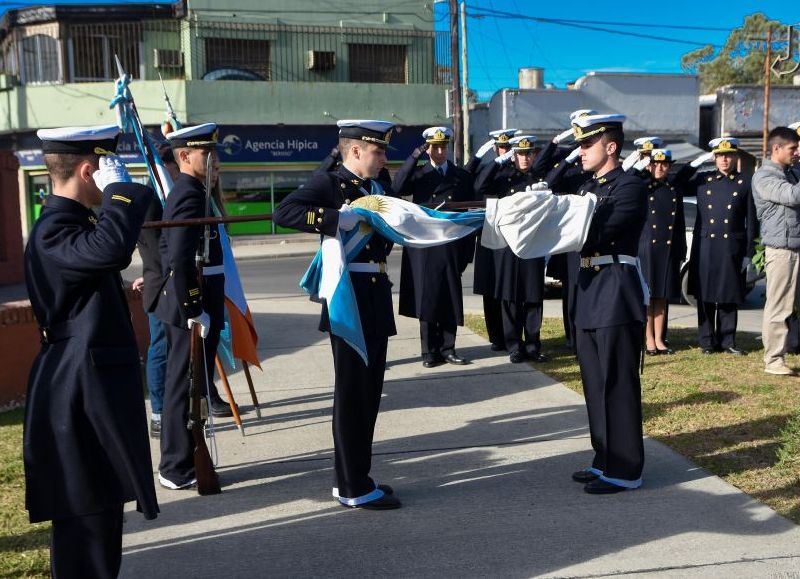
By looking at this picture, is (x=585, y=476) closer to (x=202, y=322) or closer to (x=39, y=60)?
(x=202, y=322)

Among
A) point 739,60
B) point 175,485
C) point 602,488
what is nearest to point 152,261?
point 175,485

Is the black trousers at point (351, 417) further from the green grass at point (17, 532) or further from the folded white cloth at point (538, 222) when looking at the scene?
the green grass at point (17, 532)

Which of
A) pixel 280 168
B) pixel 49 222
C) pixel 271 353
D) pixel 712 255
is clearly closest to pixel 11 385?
pixel 271 353

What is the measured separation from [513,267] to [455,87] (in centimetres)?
1940

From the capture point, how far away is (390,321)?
4801mm

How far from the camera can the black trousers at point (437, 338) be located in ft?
27.2

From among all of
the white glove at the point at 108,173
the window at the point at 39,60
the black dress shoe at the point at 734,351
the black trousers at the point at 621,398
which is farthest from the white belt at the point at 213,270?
the window at the point at 39,60

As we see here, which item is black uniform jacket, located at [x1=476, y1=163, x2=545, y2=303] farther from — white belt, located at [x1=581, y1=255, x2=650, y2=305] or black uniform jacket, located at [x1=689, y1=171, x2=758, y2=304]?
white belt, located at [x1=581, y1=255, x2=650, y2=305]

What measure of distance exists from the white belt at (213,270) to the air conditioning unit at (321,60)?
955 inches

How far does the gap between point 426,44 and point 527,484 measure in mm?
26323

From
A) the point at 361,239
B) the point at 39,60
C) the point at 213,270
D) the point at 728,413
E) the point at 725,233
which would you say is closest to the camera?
the point at 361,239

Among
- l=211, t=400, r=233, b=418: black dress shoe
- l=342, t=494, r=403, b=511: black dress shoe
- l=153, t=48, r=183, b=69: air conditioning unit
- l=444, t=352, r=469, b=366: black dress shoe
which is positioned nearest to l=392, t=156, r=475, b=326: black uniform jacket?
l=444, t=352, r=469, b=366: black dress shoe

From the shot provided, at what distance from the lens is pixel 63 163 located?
3283 mm

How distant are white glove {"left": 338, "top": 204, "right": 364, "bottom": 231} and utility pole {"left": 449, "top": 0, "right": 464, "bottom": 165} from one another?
22468 millimetres
